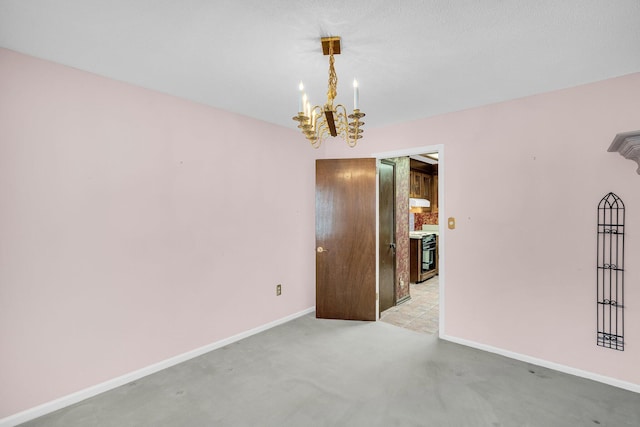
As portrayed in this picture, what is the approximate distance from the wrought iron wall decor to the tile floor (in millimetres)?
1486

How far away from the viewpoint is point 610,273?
239cm

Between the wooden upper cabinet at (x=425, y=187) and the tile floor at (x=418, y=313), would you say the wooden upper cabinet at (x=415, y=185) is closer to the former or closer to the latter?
the wooden upper cabinet at (x=425, y=187)

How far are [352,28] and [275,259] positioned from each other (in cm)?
261

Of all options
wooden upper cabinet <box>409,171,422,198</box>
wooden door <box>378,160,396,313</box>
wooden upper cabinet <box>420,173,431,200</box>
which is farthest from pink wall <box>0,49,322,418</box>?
wooden upper cabinet <box>420,173,431,200</box>

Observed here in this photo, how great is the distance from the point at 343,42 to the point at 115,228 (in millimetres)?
2208

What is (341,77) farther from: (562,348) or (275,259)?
(562,348)

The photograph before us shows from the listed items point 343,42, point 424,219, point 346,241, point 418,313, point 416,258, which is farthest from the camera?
point 424,219

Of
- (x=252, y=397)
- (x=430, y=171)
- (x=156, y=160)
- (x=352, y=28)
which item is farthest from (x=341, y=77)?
(x=430, y=171)

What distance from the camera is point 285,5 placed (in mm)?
1546

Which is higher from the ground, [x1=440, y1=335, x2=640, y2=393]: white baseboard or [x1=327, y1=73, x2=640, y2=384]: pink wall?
[x1=327, y1=73, x2=640, y2=384]: pink wall

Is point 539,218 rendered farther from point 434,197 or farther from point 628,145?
point 434,197

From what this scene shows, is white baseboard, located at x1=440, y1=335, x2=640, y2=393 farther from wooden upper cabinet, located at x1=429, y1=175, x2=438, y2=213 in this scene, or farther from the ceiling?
wooden upper cabinet, located at x1=429, y1=175, x2=438, y2=213

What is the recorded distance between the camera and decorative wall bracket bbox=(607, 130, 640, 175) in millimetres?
1949

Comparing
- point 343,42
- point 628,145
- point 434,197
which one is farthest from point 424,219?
point 343,42
